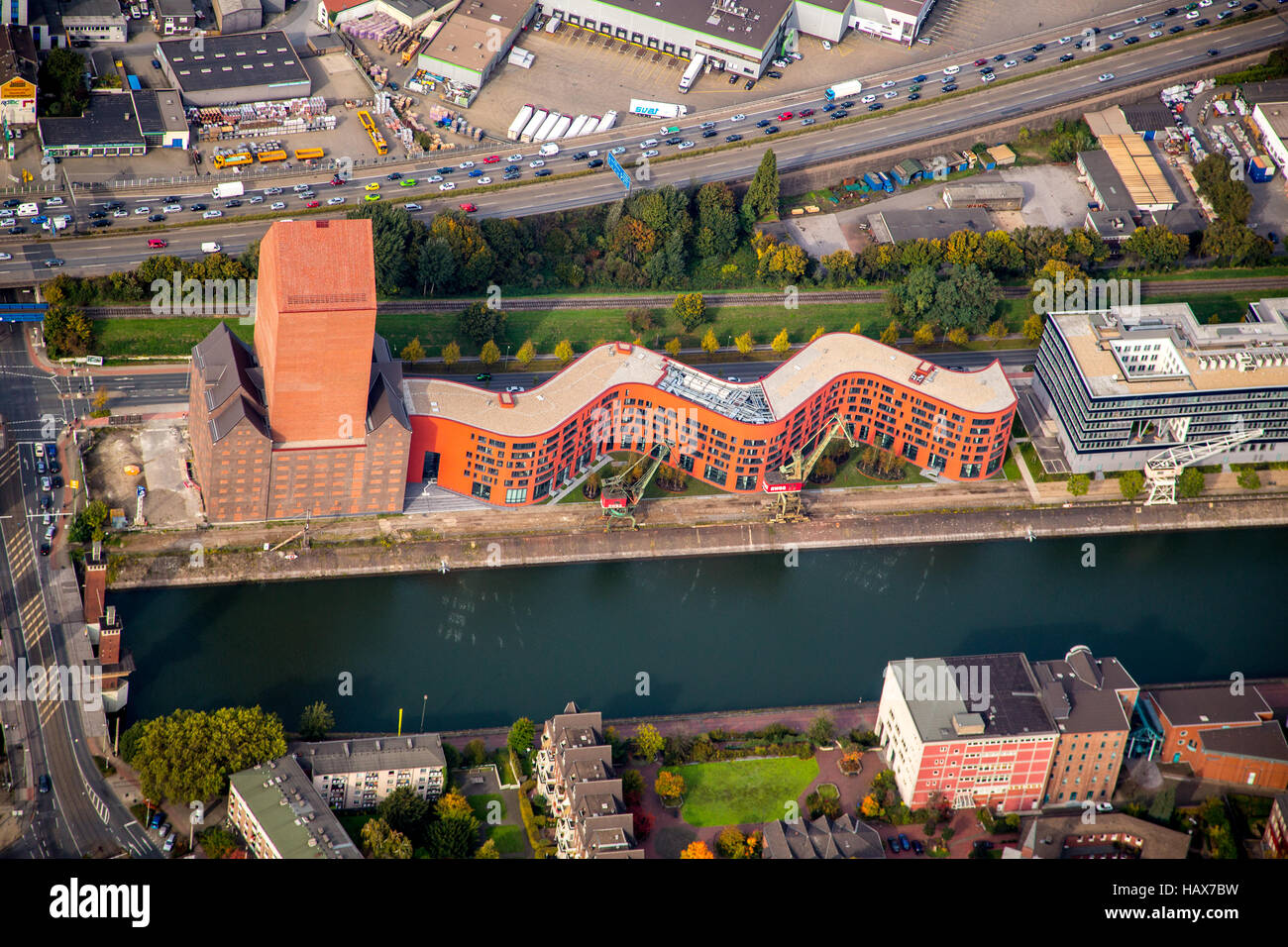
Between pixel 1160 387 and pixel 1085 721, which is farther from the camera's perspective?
pixel 1160 387

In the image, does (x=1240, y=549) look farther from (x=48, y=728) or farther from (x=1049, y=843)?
(x=48, y=728)

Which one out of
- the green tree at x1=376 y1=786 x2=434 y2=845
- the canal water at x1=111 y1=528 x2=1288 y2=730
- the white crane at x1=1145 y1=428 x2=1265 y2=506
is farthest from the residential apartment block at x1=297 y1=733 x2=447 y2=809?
the white crane at x1=1145 y1=428 x2=1265 y2=506

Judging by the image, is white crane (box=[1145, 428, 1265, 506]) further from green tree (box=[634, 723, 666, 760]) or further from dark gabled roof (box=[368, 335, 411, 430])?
dark gabled roof (box=[368, 335, 411, 430])

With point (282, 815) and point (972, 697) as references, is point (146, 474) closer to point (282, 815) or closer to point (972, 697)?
point (282, 815)

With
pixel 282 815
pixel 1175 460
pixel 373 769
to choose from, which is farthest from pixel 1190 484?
pixel 282 815

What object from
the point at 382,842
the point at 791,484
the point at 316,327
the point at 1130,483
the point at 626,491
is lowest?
the point at 382,842

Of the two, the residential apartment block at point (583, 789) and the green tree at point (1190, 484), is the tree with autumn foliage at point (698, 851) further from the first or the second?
the green tree at point (1190, 484)

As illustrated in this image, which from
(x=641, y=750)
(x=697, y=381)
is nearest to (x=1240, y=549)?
(x=697, y=381)
